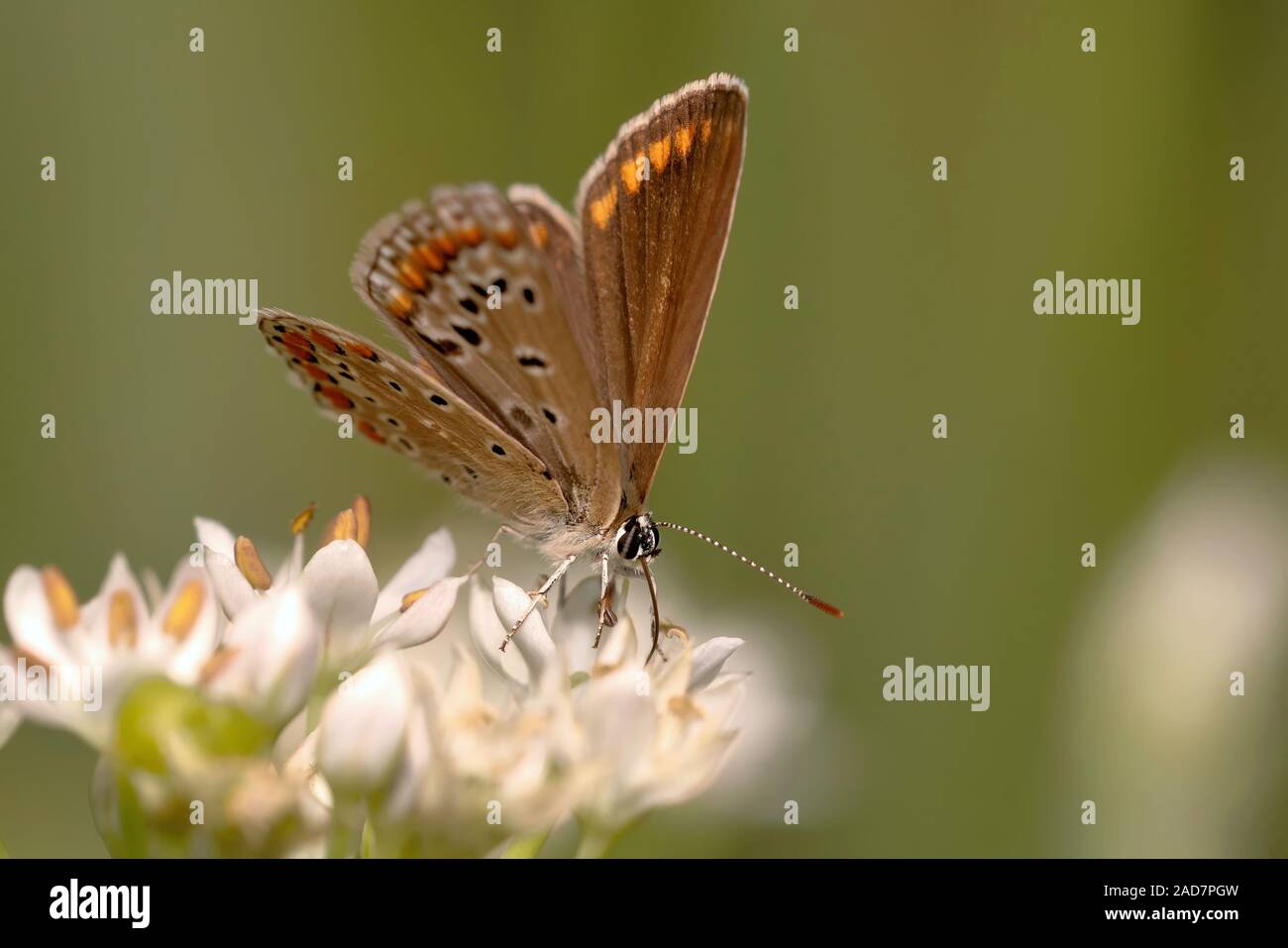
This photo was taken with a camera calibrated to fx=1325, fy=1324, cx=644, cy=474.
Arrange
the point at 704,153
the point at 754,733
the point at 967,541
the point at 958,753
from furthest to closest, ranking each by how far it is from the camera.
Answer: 1. the point at 967,541
2. the point at 958,753
3. the point at 754,733
4. the point at 704,153

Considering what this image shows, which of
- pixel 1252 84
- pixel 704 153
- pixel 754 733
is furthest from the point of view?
pixel 1252 84

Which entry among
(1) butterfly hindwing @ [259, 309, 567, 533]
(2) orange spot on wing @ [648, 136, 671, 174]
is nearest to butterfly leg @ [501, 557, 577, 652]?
(1) butterfly hindwing @ [259, 309, 567, 533]

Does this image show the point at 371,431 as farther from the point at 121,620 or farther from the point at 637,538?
the point at 121,620

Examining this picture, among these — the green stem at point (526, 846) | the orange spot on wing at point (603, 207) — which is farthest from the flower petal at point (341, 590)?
the orange spot on wing at point (603, 207)

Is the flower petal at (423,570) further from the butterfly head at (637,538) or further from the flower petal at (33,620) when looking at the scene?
the flower petal at (33,620)

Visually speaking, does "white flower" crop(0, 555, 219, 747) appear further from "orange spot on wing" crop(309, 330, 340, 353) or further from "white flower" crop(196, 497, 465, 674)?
"orange spot on wing" crop(309, 330, 340, 353)

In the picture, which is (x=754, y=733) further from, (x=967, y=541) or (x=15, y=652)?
(x=15, y=652)

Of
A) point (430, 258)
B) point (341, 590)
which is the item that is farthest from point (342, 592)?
point (430, 258)

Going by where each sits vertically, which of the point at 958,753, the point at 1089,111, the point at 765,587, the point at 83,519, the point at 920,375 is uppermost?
the point at 1089,111
